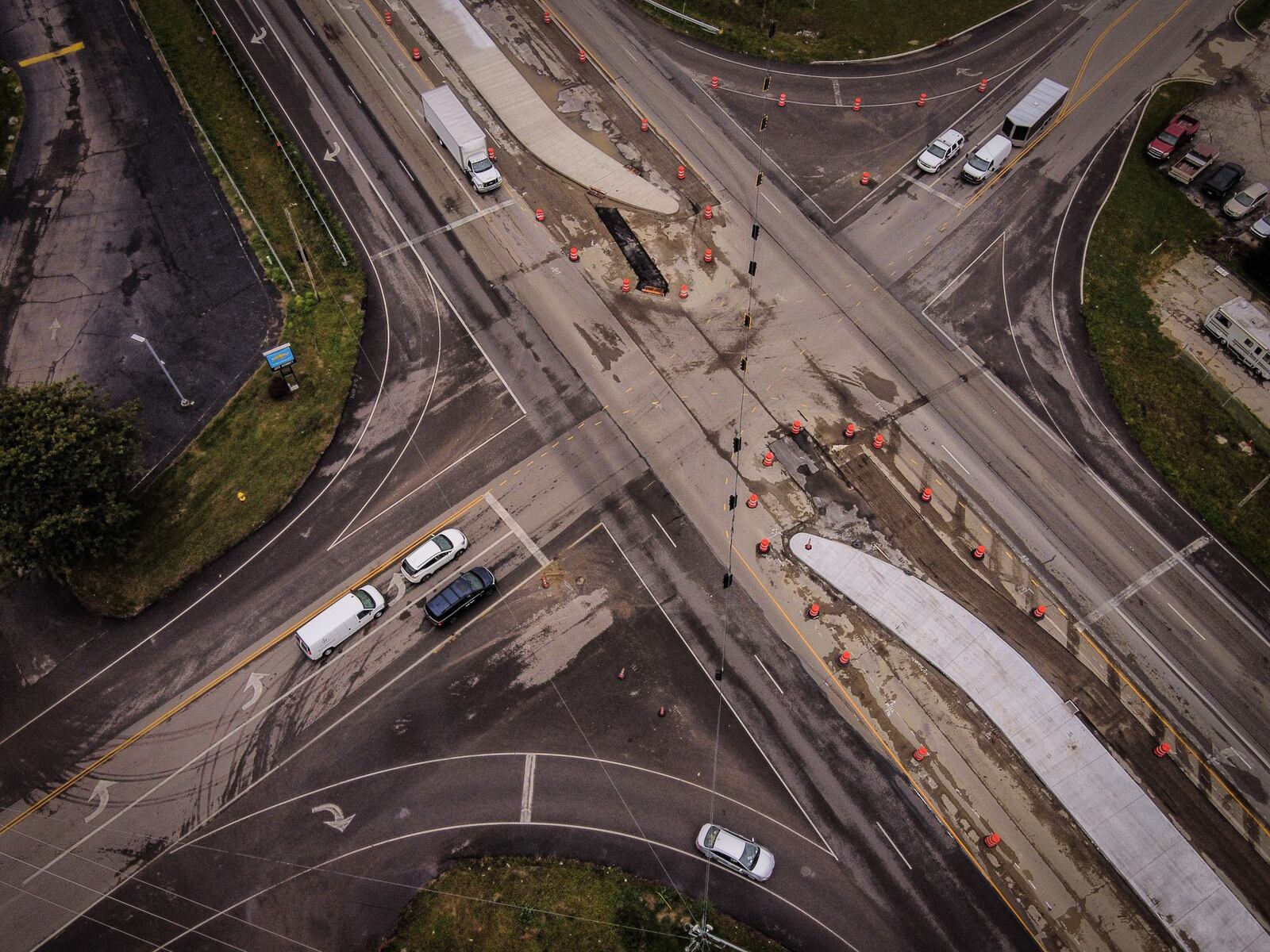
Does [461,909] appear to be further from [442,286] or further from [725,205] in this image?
[725,205]

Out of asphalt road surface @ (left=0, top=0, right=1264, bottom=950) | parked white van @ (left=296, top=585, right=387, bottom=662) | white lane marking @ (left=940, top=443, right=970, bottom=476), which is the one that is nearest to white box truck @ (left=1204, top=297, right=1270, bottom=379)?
asphalt road surface @ (left=0, top=0, right=1264, bottom=950)

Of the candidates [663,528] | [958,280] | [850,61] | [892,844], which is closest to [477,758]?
[663,528]

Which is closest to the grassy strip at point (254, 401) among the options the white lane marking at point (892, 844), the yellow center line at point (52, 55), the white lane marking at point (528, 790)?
the yellow center line at point (52, 55)

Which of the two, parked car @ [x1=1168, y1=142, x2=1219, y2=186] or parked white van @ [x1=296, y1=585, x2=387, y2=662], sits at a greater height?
parked white van @ [x1=296, y1=585, x2=387, y2=662]

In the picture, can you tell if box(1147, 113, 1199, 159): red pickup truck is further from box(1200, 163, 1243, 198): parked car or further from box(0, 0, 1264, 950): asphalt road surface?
box(0, 0, 1264, 950): asphalt road surface

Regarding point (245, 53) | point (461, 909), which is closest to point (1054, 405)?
point (461, 909)
